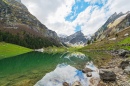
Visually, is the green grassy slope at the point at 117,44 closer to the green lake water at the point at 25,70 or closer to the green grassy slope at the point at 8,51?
the green lake water at the point at 25,70

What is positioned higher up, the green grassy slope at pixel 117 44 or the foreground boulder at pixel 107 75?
the green grassy slope at pixel 117 44

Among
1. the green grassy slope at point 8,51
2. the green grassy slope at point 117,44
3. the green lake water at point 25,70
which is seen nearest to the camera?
the green lake water at point 25,70

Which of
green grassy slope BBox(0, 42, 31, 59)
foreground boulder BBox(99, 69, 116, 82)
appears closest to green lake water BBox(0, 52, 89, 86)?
foreground boulder BBox(99, 69, 116, 82)

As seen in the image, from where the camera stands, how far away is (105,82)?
96.3 ft

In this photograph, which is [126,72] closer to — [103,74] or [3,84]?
[103,74]

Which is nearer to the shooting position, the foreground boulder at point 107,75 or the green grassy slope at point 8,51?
the foreground boulder at point 107,75

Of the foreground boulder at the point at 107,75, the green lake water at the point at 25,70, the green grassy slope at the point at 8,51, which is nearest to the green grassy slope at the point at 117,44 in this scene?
the green lake water at the point at 25,70

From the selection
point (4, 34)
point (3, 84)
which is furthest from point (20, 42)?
point (3, 84)

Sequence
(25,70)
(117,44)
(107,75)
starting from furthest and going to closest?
(117,44), (25,70), (107,75)

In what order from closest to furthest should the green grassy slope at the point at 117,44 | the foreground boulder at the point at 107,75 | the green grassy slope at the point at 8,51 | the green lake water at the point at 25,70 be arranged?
the foreground boulder at the point at 107,75
the green lake water at the point at 25,70
the green grassy slope at the point at 117,44
the green grassy slope at the point at 8,51

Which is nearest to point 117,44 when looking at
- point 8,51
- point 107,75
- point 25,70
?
point 8,51

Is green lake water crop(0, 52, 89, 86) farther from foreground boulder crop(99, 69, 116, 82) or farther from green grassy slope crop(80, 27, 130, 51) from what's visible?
green grassy slope crop(80, 27, 130, 51)

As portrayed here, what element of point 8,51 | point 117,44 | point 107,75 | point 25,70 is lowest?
point 25,70

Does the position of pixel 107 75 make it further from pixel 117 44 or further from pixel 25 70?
pixel 117 44
